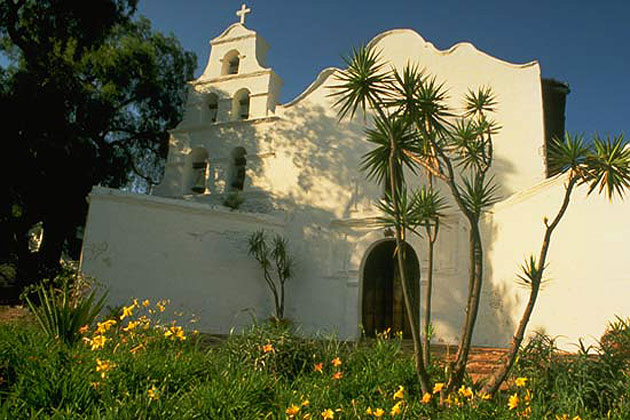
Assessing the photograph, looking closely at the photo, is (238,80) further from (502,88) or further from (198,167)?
(502,88)

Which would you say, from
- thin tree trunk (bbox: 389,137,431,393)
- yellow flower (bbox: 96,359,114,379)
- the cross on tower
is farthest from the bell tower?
yellow flower (bbox: 96,359,114,379)

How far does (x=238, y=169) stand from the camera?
1528cm

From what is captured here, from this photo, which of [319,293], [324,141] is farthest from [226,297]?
[324,141]

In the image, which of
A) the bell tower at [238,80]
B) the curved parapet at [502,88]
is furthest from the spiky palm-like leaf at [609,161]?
the bell tower at [238,80]

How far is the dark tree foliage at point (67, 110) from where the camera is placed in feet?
45.8

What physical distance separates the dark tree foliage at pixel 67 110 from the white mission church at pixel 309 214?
220 centimetres

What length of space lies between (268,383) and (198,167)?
39.9ft

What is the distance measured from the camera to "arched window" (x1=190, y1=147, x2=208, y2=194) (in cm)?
1563

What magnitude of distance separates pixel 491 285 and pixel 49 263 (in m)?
12.1

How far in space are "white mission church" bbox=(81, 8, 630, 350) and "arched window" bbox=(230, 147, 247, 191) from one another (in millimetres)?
44

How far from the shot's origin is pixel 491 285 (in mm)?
10234

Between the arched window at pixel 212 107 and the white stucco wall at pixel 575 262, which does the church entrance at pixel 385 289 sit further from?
the arched window at pixel 212 107

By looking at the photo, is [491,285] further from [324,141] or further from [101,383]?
[101,383]

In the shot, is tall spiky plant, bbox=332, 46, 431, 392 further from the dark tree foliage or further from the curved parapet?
the dark tree foliage
